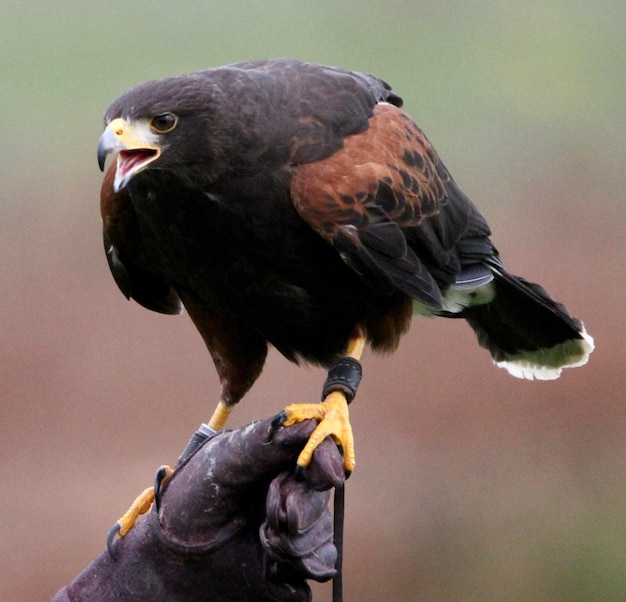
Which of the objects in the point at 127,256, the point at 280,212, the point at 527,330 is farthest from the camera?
the point at 527,330

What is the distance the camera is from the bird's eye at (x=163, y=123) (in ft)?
10.9

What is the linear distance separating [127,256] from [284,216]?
0.62 metres

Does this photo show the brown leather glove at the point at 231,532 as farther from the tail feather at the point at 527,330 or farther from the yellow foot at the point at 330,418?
the tail feather at the point at 527,330

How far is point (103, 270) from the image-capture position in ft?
20.6

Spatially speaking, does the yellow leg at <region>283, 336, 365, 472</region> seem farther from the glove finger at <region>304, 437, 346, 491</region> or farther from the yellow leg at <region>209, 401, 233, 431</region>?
the yellow leg at <region>209, 401, 233, 431</region>

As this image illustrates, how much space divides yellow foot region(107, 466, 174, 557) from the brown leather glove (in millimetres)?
121

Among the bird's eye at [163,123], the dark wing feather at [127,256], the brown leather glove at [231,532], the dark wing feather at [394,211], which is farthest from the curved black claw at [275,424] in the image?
the dark wing feather at [127,256]

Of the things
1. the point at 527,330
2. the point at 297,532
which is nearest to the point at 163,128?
the point at 297,532

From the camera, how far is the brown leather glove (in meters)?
2.91

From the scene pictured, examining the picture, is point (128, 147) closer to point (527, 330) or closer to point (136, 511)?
point (136, 511)

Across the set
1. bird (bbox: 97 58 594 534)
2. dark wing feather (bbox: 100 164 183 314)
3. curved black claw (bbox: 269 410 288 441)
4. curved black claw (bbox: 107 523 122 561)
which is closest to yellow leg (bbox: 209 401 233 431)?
bird (bbox: 97 58 594 534)

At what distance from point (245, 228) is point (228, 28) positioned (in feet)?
12.9

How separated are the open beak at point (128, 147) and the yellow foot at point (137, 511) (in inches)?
29.2

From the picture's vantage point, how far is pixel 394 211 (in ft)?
11.8
